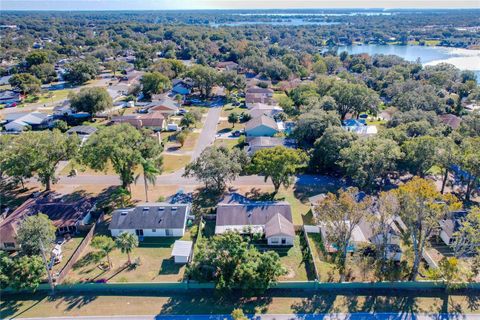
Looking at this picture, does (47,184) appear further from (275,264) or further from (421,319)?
(421,319)

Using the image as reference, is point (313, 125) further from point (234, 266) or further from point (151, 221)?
point (234, 266)

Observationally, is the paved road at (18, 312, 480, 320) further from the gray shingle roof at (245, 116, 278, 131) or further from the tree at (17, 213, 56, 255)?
the gray shingle roof at (245, 116, 278, 131)

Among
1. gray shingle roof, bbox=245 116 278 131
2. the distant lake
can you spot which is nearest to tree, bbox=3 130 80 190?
gray shingle roof, bbox=245 116 278 131

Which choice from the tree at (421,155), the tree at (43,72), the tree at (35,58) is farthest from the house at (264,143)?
the tree at (35,58)

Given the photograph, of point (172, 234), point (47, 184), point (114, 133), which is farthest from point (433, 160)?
point (47, 184)

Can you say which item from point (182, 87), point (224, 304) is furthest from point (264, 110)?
point (224, 304)
